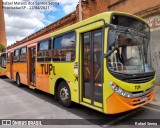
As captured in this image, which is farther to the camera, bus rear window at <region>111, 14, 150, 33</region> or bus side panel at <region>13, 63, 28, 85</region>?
bus side panel at <region>13, 63, 28, 85</region>

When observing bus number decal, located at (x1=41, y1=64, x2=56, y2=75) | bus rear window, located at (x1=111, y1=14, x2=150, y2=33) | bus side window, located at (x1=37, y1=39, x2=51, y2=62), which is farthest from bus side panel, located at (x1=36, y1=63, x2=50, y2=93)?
bus rear window, located at (x1=111, y1=14, x2=150, y2=33)

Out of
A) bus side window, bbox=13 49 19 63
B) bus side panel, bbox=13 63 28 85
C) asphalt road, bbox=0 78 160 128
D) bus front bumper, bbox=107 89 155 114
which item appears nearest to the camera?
bus front bumper, bbox=107 89 155 114

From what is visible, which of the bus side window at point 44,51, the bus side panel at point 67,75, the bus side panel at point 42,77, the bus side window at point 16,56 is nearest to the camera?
the bus side panel at point 67,75

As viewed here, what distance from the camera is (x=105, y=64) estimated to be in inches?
205

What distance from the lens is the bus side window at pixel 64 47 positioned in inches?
267

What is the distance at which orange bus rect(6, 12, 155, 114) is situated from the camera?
5.18 m

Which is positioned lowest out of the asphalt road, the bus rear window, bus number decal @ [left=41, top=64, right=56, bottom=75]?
the asphalt road

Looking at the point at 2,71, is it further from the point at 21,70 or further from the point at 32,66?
the point at 32,66

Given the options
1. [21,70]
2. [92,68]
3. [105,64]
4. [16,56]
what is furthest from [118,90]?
[16,56]

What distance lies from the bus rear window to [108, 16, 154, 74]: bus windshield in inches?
5.4

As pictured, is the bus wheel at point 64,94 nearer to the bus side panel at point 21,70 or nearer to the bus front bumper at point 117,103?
the bus front bumper at point 117,103

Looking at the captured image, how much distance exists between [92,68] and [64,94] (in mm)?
1925

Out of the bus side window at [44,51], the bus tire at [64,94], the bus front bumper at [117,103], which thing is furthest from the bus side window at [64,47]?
the bus front bumper at [117,103]

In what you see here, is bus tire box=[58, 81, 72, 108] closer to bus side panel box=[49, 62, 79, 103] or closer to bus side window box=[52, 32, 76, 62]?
bus side panel box=[49, 62, 79, 103]
